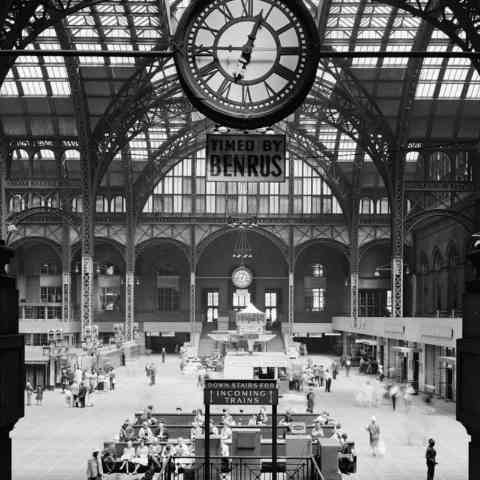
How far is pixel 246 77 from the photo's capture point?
4.12 m

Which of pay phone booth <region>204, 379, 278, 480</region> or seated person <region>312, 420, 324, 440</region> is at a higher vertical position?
pay phone booth <region>204, 379, 278, 480</region>

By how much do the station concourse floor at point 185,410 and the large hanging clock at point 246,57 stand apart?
1846 centimetres

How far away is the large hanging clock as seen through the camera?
13.1ft

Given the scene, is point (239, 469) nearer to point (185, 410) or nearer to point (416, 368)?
point (185, 410)

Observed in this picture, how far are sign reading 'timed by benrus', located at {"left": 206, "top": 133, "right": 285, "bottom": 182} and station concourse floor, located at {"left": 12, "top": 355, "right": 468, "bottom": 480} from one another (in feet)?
Answer: 56.8

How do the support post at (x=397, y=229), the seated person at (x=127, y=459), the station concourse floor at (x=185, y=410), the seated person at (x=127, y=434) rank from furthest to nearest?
1. the support post at (x=397, y=229)
2. the seated person at (x=127, y=434)
3. the station concourse floor at (x=185, y=410)
4. the seated person at (x=127, y=459)

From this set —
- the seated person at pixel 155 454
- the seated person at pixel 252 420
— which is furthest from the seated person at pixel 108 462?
the seated person at pixel 252 420

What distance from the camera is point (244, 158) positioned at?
5.26m

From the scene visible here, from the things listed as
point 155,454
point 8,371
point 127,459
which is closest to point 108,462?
point 127,459

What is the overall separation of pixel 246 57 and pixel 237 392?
20.7 feet

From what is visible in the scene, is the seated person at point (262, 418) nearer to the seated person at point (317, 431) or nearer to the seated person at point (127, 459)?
the seated person at point (317, 431)

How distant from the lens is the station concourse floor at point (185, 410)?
2202cm

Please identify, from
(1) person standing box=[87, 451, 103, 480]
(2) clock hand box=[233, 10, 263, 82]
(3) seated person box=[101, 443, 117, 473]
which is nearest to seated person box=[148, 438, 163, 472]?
(3) seated person box=[101, 443, 117, 473]

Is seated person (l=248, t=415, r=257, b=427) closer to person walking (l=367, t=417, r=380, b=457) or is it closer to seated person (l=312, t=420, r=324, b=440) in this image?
seated person (l=312, t=420, r=324, b=440)
